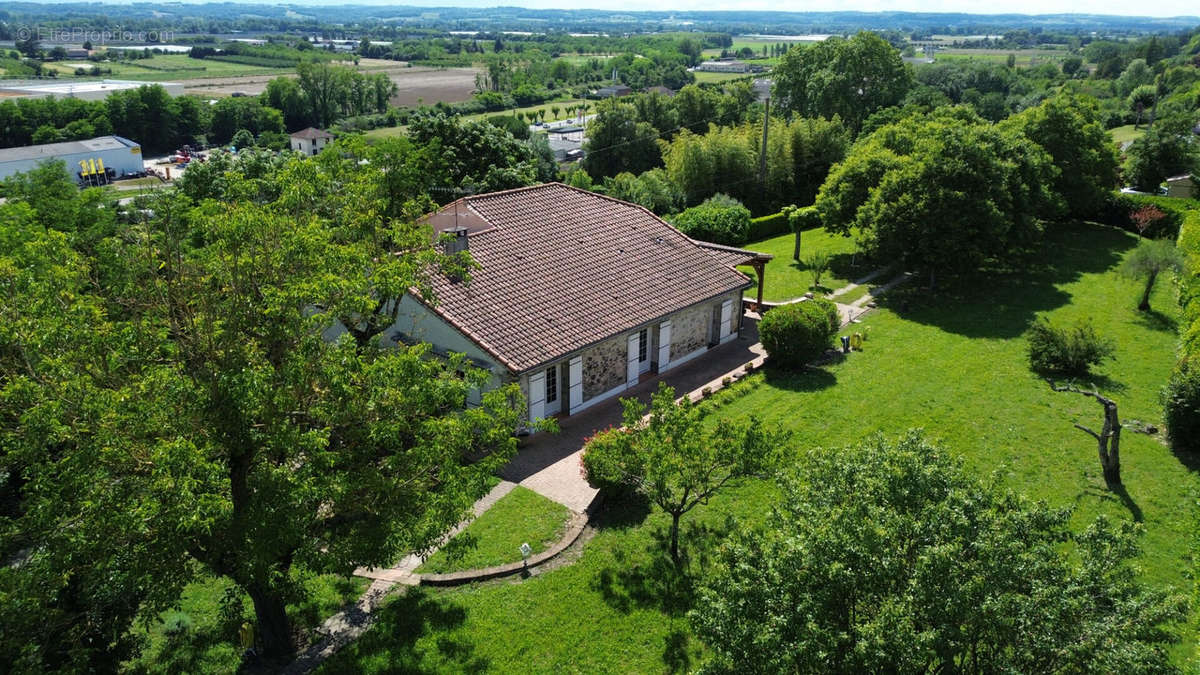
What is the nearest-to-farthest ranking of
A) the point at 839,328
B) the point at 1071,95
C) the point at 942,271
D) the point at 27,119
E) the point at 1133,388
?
the point at 1133,388 < the point at 839,328 < the point at 942,271 < the point at 1071,95 < the point at 27,119

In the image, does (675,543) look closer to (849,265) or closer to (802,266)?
(802,266)

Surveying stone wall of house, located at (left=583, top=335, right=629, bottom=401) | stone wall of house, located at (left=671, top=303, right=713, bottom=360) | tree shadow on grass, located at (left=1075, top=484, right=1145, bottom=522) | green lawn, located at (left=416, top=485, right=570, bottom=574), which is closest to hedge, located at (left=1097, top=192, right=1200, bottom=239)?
tree shadow on grass, located at (left=1075, top=484, right=1145, bottom=522)

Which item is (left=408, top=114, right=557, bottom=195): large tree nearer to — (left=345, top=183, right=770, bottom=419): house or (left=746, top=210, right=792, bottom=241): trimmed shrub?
(left=345, top=183, right=770, bottom=419): house

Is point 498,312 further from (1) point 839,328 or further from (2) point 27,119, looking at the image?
(2) point 27,119

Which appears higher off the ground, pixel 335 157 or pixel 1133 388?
pixel 335 157

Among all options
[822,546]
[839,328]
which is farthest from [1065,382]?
[822,546]
